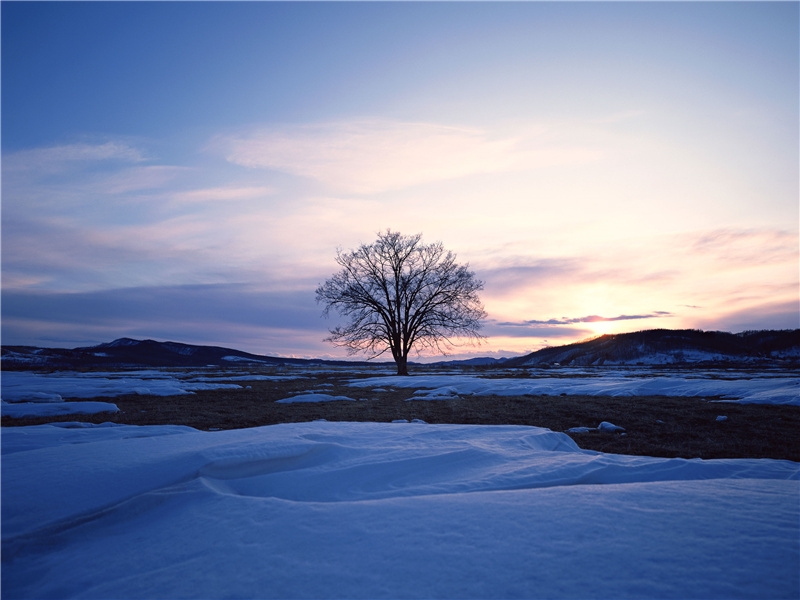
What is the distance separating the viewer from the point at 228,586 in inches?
55.5

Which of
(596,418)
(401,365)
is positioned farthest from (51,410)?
(401,365)

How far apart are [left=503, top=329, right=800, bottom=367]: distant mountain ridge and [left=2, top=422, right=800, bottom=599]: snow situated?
79.5 meters

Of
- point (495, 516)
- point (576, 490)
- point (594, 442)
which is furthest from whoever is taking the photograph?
point (594, 442)

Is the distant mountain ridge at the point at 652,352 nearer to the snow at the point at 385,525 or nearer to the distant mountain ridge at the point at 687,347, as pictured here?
the distant mountain ridge at the point at 687,347

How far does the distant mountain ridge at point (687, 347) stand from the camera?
7025cm

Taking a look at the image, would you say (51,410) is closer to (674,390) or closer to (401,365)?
(674,390)

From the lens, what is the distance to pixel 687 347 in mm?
76250

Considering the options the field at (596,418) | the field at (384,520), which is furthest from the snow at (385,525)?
the field at (596,418)

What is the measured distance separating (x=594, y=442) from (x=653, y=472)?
9.03 ft

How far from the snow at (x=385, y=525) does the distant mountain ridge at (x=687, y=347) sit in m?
79.5

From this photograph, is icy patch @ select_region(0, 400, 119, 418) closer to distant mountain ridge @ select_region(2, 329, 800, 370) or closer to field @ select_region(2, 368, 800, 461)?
field @ select_region(2, 368, 800, 461)

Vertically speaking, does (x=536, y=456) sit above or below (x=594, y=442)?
above

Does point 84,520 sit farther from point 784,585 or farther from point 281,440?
point 784,585

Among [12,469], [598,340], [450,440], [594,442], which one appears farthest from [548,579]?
[598,340]
